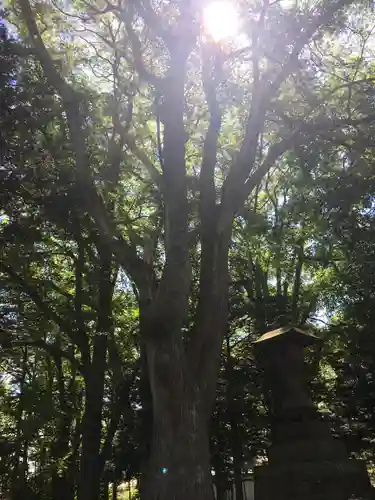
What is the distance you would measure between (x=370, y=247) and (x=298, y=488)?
4.86 m

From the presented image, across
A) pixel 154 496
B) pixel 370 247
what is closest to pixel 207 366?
pixel 154 496

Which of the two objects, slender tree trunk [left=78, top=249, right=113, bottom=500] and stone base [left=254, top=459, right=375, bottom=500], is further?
slender tree trunk [left=78, top=249, right=113, bottom=500]

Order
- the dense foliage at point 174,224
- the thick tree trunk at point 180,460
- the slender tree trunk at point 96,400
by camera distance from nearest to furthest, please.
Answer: the thick tree trunk at point 180,460
the dense foliage at point 174,224
the slender tree trunk at point 96,400

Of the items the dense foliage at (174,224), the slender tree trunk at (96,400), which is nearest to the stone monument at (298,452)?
the dense foliage at (174,224)

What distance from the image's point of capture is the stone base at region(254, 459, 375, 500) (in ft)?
23.7

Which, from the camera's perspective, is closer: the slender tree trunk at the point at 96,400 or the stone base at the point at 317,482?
the stone base at the point at 317,482

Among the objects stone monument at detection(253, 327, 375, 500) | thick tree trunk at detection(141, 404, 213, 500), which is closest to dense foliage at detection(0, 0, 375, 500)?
thick tree trunk at detection(141, 404, 213, 500)

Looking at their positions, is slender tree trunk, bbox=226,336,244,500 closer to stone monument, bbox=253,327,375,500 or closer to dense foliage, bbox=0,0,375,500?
dense foliage, bbox=0,0,375,500

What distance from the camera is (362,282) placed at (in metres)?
10.6

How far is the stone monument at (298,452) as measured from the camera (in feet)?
23.9

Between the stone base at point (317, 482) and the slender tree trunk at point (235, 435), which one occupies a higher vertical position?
the slender tree trunk at point (235, 435)

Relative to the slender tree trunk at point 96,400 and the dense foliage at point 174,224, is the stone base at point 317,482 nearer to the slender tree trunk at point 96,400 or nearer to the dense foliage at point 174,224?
the dense foliage at point 174,224

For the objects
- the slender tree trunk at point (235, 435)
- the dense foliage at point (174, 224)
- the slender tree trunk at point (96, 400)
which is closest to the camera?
the dense foliage at point (174, 224)

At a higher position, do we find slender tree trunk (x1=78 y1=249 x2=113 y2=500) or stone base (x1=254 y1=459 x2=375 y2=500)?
slender tree trunk (x1=78 y1=249 x2=113 y2=500)
